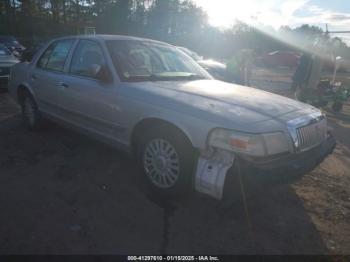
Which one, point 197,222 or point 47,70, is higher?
point 47,70

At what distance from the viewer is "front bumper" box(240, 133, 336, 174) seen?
3088 millimetres

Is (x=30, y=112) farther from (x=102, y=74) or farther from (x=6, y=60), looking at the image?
(x=6, y=60)

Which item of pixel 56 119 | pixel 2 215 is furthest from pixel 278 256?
pixel 56 119

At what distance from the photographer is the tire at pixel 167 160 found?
3391 millimetres

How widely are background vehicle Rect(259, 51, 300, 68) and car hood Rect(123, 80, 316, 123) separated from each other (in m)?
28.6

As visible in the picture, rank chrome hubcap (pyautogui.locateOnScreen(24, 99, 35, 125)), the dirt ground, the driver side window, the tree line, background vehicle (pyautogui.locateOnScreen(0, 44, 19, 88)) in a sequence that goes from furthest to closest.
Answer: the tree line < background vehicle (pyautogui.locateOnScreen(0, 44, 19, 88)) < chrome hubcap (pyautogui.locateOnScreen(24, 99, 35, 125)) < the driver side window < the dirt ground

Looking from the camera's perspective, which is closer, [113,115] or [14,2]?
[113,115]

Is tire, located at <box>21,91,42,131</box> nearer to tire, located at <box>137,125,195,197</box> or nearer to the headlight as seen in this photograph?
tire, located at <box>137,125,195,197</box>

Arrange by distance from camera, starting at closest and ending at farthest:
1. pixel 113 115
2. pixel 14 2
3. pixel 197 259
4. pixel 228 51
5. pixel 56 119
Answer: pixel 197 259 < pixel 113 115 < pixel 56 119 < pixel 14 2 < pixel 228 51

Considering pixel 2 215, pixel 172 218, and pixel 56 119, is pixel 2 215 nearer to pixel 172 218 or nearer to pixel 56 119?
pixel 172 218

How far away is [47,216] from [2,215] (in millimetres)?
414

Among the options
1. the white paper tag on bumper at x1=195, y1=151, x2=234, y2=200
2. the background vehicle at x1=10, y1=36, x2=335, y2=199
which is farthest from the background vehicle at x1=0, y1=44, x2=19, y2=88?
the white paper tag on bumper at x1=195, y1=151, x2=234, y2=200

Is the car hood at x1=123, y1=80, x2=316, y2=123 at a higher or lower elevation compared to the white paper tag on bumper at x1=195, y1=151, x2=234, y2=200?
higher

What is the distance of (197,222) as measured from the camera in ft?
11.1
